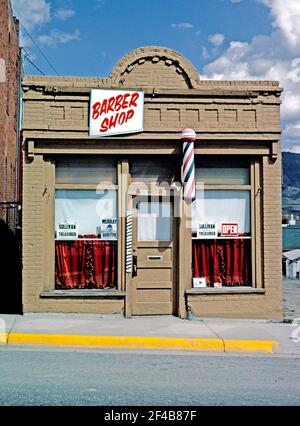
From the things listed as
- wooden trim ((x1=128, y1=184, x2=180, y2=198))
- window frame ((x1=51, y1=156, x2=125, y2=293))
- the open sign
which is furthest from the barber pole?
the open sign

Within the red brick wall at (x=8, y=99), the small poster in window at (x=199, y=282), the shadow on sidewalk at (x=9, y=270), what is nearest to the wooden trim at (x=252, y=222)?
the small poster in window at (x=199, y=282)

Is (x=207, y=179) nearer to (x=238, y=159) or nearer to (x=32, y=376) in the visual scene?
(x=238, y=159)

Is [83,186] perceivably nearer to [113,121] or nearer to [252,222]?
[113,121]

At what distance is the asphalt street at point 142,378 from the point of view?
590 centimetres

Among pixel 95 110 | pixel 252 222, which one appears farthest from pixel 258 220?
pixel 95 110

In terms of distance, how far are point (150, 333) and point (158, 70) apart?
5004 mm

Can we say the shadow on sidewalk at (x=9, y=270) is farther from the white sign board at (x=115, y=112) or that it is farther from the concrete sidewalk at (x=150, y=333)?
the white sign board at (x=115, y=112)

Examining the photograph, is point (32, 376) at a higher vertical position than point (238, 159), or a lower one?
lower

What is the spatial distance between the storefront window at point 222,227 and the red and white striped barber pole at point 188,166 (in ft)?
1.49

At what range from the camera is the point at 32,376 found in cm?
668

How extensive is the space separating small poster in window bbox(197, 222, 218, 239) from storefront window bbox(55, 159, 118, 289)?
5.38ft

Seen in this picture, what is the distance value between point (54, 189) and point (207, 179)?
9.78ft
